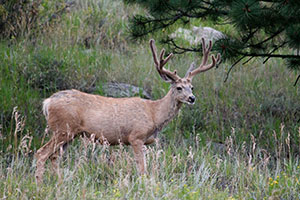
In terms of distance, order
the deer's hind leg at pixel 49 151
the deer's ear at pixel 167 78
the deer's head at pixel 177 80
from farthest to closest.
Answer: the deer's ear at pixel 167 78 → the deer's head at pixel 177 80 → the deer's hind leg at pixel 49 151

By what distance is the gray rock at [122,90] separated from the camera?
31.2ft

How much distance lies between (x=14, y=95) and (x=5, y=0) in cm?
246

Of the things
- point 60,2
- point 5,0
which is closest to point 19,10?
point 5,0

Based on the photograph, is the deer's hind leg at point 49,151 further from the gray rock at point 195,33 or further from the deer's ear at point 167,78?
the gray rock at point 195,33

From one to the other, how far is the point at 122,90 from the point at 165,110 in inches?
95.8

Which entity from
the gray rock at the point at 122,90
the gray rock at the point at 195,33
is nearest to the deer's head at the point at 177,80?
the gray rock at the point at 122,90

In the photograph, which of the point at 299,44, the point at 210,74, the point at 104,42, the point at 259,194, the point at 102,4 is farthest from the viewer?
the point at 102,4

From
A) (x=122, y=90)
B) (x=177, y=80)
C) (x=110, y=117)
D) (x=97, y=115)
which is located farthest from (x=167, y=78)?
(x=122, y=90)

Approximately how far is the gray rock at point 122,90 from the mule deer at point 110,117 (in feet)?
6.93

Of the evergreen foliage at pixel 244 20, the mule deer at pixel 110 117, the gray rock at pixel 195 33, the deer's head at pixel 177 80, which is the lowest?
the mule deer at pixel 110 117

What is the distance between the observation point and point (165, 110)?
7316 mm

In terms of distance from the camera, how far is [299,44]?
6484 millimetres

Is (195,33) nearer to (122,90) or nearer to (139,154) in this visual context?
(122,90)

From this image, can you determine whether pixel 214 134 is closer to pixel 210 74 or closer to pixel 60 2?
pixel 210 74
